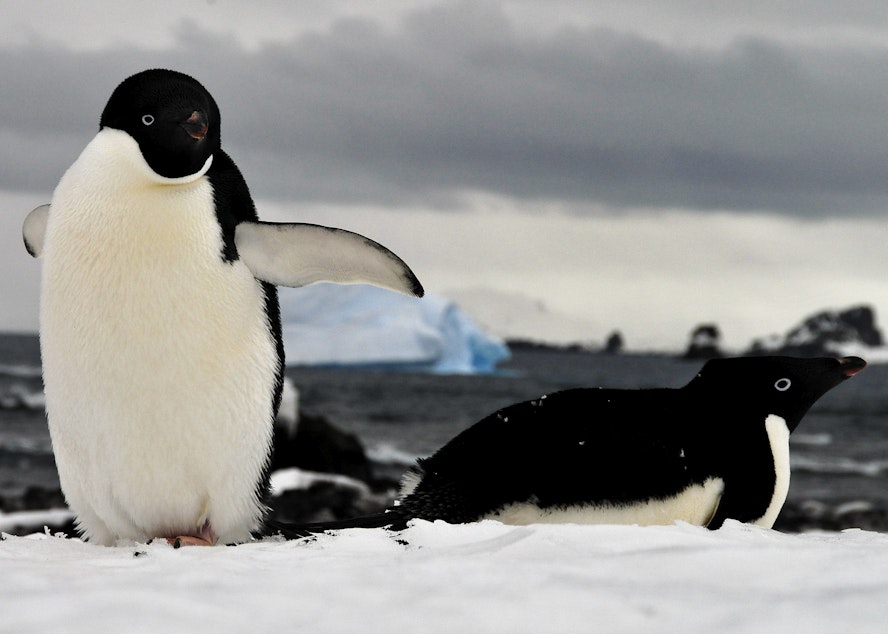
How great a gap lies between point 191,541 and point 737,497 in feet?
5.91

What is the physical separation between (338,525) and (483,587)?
124 cm

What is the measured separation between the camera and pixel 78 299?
10.7ft

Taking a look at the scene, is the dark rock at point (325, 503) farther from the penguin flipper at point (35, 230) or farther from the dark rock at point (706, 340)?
the dark rock at point (706, 340)

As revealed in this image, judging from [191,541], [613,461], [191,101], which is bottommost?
[191,541]

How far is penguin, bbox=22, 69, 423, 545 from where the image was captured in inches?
127

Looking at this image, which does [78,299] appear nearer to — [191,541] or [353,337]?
[191,541]

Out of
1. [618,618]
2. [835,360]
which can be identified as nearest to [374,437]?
[835,360]

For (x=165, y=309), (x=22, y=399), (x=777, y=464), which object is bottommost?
(x=22, y=399)

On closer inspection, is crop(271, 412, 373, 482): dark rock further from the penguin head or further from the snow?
the snow

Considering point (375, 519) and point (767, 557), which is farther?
point (375, 519)

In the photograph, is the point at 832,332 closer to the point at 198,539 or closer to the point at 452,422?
the point at 452,422

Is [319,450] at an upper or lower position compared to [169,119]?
lower

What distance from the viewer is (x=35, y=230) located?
379 cm

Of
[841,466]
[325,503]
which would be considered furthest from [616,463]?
[841,466]
